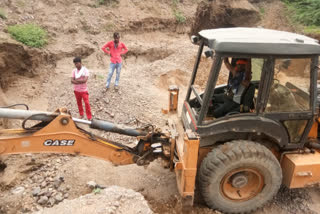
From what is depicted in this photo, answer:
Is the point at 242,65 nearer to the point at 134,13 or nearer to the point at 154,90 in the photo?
the point at 154,90

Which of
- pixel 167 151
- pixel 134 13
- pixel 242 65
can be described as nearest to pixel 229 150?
pixel 167 151

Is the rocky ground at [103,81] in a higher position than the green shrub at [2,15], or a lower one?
lower

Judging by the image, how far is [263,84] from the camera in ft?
10.5

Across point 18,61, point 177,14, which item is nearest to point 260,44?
point 18,61

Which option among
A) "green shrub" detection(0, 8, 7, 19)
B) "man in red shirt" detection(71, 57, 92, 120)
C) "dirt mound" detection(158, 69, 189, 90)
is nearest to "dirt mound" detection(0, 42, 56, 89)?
"green shrub" detection(0, 8, 7, 19)

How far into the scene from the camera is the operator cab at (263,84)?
302cm

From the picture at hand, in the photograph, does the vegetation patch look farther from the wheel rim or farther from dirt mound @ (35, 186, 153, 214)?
dirt mound @ (35, 186, 153, 214)

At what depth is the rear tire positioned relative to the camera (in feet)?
10.8

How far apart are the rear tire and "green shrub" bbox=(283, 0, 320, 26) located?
11.1 metres

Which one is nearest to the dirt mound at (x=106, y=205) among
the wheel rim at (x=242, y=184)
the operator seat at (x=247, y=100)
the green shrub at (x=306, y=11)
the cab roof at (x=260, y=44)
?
the wheel rim at (x=242, y=184)

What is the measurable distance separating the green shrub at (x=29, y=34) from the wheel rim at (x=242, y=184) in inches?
265

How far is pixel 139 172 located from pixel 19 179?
1.87 metres

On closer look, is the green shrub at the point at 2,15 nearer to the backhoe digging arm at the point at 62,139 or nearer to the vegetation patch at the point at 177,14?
the backhoe digging arm at the point at 62,139

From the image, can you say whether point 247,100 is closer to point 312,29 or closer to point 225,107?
point 225,107
